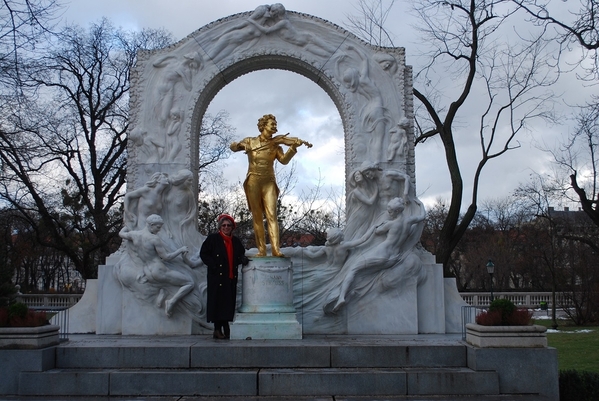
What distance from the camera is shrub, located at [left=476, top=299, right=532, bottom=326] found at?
25.6 feet

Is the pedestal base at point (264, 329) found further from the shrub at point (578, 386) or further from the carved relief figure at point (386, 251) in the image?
the shrub at point (578, 386)

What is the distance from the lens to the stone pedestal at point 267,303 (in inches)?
362

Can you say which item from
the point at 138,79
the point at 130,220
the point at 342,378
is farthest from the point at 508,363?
the point at 138,79

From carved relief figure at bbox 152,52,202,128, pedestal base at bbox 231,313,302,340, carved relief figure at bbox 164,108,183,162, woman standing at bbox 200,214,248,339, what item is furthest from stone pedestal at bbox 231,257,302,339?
carved relief figure at bbox 152,52,202,128

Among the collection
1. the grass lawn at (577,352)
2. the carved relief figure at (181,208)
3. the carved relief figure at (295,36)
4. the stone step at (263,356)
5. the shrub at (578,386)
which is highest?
the carved relief figure at (295,36)

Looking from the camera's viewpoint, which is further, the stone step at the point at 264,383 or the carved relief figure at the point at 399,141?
the carved relief figure at the point at 399,141

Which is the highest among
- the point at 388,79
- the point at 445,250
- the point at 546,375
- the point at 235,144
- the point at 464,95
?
the point at 464,95

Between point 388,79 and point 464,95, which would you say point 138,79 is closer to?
point 388,79

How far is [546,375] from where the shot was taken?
7.50 meters

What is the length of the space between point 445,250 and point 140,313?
11397 mm

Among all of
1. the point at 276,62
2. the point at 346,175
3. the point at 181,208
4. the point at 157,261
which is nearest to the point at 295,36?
the point at 276,62

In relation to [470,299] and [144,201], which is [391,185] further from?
[470,299]

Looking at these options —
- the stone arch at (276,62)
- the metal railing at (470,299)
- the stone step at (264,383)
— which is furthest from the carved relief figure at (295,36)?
the metal railing at (470,299)

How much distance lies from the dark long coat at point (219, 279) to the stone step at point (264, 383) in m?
1.79
